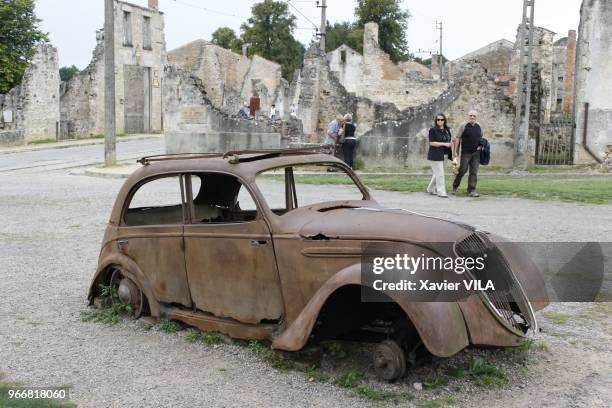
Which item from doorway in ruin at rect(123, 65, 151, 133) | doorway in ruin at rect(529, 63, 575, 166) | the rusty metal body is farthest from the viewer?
doorway in ruin at rect(123, 65, 151, 133)

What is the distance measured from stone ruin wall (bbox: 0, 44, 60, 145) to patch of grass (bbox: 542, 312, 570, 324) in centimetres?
2985

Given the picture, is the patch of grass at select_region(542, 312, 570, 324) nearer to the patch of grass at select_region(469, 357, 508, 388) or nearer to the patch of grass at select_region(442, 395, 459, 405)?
the patch of grass at select_region(469, 357, 508, 388)

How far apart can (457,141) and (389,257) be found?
32.6ft

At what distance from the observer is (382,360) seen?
4480 mm

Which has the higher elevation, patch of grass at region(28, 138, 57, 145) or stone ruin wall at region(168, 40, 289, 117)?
stone ruin wall at region(168, 40, 289, 117)

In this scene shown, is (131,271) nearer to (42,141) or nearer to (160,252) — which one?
(160,252)

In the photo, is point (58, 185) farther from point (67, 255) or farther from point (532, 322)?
point (532, 322)

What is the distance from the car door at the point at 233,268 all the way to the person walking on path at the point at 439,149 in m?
8.81

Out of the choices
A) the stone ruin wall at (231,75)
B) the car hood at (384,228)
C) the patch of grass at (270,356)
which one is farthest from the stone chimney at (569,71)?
the patch of grass at (270,356)

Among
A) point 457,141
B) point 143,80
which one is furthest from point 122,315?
point 143,80

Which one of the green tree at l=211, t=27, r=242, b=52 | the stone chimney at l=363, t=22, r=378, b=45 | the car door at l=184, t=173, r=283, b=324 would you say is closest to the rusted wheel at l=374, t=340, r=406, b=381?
the car door at l=184, t=173, r=283, b=324

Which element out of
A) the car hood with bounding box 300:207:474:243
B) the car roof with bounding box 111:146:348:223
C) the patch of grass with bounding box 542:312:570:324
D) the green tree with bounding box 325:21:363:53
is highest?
the green tree with bounding box 325:21:363:53

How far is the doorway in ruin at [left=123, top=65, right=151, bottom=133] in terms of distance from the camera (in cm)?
4203

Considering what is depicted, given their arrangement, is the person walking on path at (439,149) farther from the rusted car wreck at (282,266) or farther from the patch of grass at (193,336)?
the patch of grass at (193,336)
